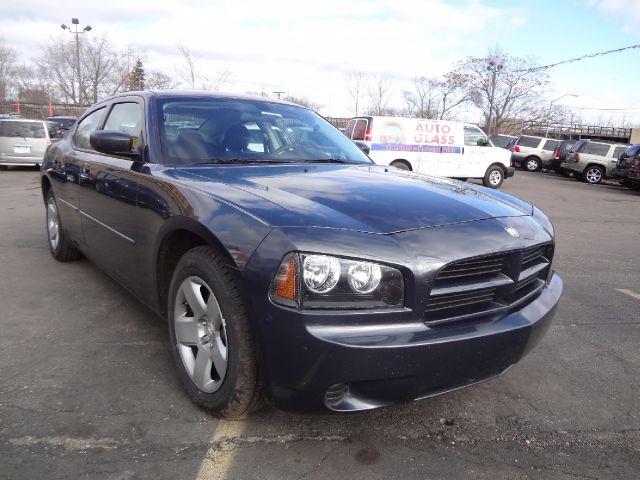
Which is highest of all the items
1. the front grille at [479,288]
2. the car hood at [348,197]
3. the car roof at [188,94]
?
the car roof at [188,94]

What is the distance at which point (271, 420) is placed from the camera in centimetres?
239

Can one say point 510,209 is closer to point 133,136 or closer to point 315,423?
point 315,423

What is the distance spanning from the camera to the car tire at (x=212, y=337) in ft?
6.81

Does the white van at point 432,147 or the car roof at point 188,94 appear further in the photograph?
the white van at point 432,147

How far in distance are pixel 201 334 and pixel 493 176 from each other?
14854mm

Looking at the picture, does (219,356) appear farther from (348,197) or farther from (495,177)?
(495,177)

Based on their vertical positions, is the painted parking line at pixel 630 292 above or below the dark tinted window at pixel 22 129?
below

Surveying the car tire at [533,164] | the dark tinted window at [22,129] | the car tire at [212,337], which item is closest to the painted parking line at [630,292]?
the car tire at [212,337]

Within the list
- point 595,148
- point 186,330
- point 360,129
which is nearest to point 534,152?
point 595,148

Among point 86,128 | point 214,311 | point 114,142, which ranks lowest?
point 214,311

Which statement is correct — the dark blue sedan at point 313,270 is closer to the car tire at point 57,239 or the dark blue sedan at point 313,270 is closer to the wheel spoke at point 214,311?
the wheel spoke at point 214,311

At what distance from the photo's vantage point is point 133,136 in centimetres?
323

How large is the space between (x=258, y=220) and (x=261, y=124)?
160 centimetres

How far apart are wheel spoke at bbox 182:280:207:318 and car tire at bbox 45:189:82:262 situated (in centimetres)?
276
